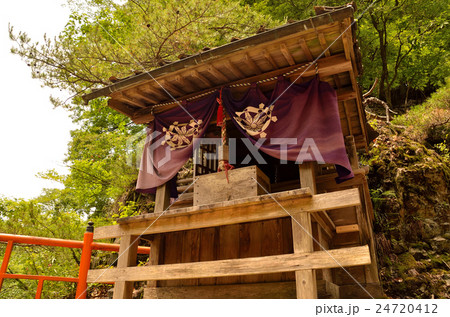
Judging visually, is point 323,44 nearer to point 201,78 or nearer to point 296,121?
point 296,121

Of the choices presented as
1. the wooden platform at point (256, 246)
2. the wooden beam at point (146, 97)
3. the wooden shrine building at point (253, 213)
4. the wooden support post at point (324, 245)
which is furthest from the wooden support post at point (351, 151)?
the wooden beam at point (146, 97)

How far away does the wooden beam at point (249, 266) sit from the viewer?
13.7 feet

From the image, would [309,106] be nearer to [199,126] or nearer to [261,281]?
[199,126]

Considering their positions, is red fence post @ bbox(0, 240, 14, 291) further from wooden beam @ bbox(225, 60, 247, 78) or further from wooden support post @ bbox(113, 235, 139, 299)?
wooden beam @ bbox(225, 60, 247, 78)

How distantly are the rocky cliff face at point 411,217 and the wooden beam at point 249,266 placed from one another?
6.65 m

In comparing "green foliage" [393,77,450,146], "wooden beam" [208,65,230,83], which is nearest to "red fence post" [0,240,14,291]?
"wooden beam" [208,65,230,83]

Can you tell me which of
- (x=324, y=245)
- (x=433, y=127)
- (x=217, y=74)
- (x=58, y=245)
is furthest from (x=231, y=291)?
(x=433, y=127)

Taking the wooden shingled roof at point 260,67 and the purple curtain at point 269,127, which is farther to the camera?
the purple curtain at point 269,127

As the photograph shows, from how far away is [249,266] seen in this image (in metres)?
4.66

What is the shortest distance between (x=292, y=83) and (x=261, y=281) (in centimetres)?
348

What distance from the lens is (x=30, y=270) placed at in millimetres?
10047

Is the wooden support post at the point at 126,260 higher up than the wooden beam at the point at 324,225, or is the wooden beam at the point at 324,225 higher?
the wooden beam at the point at 324,225

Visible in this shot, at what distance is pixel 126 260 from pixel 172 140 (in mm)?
2418

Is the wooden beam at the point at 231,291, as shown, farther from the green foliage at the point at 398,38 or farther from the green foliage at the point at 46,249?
the green foliage at the point at 398,38
